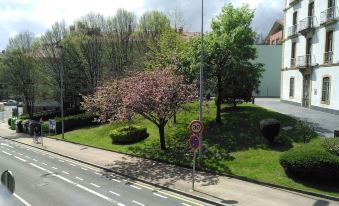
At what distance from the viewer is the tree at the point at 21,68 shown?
50.6 m

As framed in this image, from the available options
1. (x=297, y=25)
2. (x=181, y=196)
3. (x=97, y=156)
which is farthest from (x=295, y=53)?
(x=181, y=196)

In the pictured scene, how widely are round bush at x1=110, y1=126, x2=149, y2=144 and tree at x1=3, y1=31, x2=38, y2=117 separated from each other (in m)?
26.4

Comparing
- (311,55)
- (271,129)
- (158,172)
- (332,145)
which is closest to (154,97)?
(158,172)

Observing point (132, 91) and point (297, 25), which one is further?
point (297, 25)

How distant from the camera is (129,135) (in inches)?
1115

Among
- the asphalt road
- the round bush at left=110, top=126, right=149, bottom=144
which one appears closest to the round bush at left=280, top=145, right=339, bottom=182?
the asphalt road

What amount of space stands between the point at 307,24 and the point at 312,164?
67.3ft

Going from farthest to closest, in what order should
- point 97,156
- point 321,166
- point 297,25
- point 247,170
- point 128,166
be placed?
1. point 297,25
2. point 97,156
3. point 128,166
4. point 247,170
5. point 321,166

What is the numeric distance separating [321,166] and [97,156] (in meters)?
15.3

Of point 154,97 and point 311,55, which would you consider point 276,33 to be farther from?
point 154,97

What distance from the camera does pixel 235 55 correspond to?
1010 inches

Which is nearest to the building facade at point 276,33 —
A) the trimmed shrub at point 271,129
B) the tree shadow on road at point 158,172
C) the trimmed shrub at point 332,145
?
the trimmed shrub at point 271,129

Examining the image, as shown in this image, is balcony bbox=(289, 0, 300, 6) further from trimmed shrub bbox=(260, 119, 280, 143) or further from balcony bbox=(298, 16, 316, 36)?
trimmed shrub bbox=(260, 119, 280, 143)

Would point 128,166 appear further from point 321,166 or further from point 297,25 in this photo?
point 297,25
